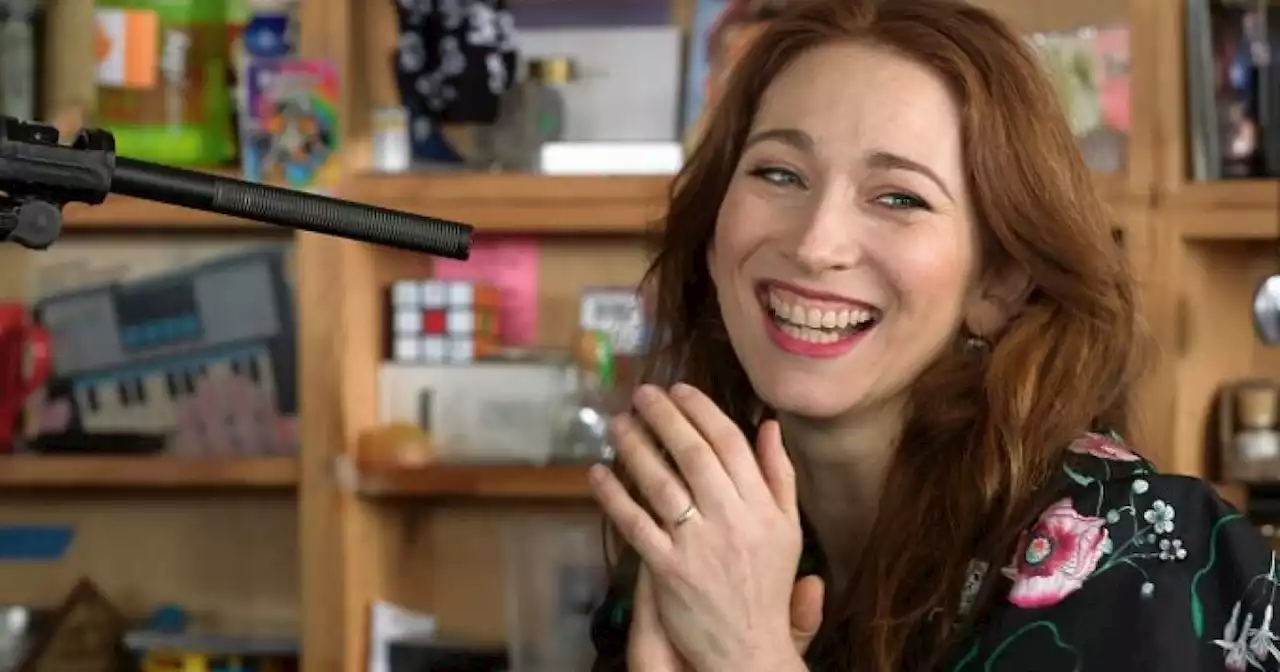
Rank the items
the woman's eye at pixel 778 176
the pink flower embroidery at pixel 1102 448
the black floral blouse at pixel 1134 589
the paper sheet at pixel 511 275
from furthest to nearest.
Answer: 1. the paper sheet at pixel 511 275
2. the woman's eye at pixel 778 176
3. the pink flower embroidery at pixel 1102 448
4. the black floral blouse at pixel 1134 589

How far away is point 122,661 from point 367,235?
5.56ft

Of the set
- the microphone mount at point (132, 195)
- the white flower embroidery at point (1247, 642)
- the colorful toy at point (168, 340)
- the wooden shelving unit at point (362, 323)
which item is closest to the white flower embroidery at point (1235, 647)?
the white flower embroidery at point (1247, 642)

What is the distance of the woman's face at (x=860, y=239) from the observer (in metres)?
1.14

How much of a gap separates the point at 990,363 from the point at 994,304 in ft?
0.19

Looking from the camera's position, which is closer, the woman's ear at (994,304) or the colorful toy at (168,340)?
the woman's ear at (994,304)

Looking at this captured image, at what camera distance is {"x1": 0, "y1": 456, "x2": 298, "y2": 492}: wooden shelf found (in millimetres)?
1911

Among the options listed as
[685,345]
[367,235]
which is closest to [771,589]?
[685,345]

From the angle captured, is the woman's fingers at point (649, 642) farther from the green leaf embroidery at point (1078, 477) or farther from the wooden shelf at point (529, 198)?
the wooden shelf at point (529, 198)

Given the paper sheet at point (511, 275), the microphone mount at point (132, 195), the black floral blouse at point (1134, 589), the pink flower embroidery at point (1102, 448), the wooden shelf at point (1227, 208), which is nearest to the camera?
the microphone mount at point (132, 195)

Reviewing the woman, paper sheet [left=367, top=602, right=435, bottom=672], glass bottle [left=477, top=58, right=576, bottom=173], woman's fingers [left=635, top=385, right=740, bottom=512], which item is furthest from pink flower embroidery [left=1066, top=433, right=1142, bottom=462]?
paper sheet [left=367, top=602, right=435, bottom=672]

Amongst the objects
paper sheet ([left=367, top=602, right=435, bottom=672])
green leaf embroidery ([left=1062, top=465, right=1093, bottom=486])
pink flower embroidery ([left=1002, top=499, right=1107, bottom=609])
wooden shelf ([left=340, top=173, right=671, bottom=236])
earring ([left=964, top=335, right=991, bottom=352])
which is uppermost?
wooden shelf ([left=340, top=173, right=671, bottom=236])

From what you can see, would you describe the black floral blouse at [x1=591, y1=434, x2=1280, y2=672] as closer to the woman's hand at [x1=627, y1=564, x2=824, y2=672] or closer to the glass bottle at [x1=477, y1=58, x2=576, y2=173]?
the woman's hand at [x1=627, y1=564, x2=824, y2=672]

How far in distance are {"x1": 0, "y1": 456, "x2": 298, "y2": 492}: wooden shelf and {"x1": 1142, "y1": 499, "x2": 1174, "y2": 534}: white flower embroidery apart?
44.5 inches

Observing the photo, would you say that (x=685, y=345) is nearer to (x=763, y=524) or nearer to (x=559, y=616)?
(x=763, y=524)
